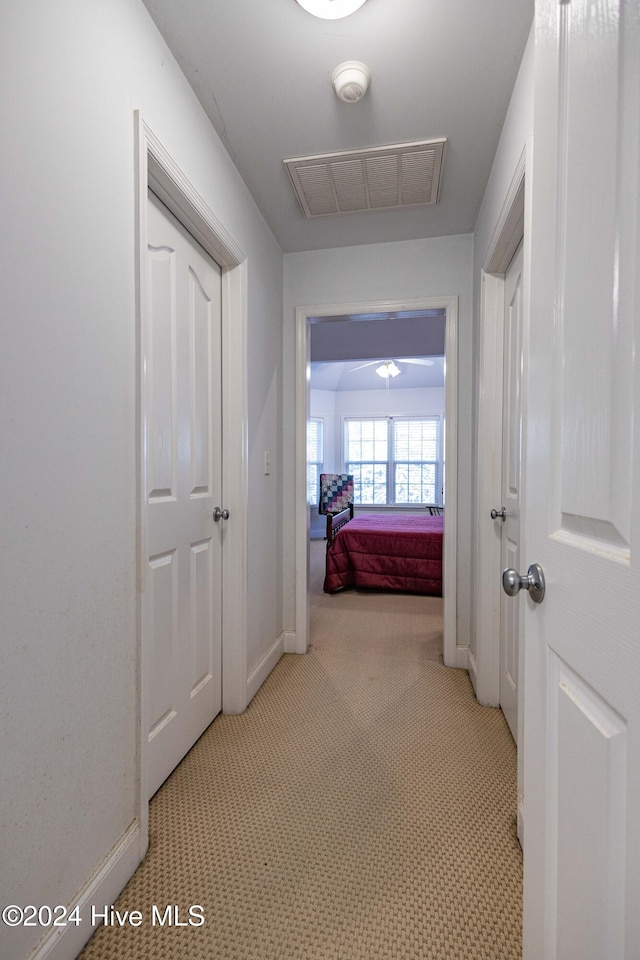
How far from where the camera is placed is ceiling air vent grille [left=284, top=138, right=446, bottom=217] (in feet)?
5.71

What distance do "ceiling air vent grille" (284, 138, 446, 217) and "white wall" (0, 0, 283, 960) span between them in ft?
2.34

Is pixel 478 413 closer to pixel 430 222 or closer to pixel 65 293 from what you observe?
pixel 430 222

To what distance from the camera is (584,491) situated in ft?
1.94

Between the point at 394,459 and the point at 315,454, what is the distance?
4.50 ft

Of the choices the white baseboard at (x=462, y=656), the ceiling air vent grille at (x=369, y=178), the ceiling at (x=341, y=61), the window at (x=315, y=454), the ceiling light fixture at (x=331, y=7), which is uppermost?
the ceiling at (x=341, y=61)

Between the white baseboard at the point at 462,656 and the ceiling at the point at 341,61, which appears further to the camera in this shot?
the white baseboard at the point at 462,656

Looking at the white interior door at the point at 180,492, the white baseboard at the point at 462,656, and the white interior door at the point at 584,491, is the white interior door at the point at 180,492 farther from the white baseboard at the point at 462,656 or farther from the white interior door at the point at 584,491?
the white baseboard at the point at 462,656

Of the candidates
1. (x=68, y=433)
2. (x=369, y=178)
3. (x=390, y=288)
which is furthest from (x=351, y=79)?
(x=68, y=433)

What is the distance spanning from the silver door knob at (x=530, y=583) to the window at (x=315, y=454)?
6003 millimetres

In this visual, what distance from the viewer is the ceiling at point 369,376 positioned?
6656 mm

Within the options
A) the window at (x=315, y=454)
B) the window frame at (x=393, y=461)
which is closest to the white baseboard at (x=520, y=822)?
the window at (x=315, y=454)

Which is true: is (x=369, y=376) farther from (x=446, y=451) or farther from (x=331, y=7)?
(x=331, y=7)

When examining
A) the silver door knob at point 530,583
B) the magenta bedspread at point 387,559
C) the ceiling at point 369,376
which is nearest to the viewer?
the silver door knob at point 530,583

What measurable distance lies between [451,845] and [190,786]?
879 millimetres
